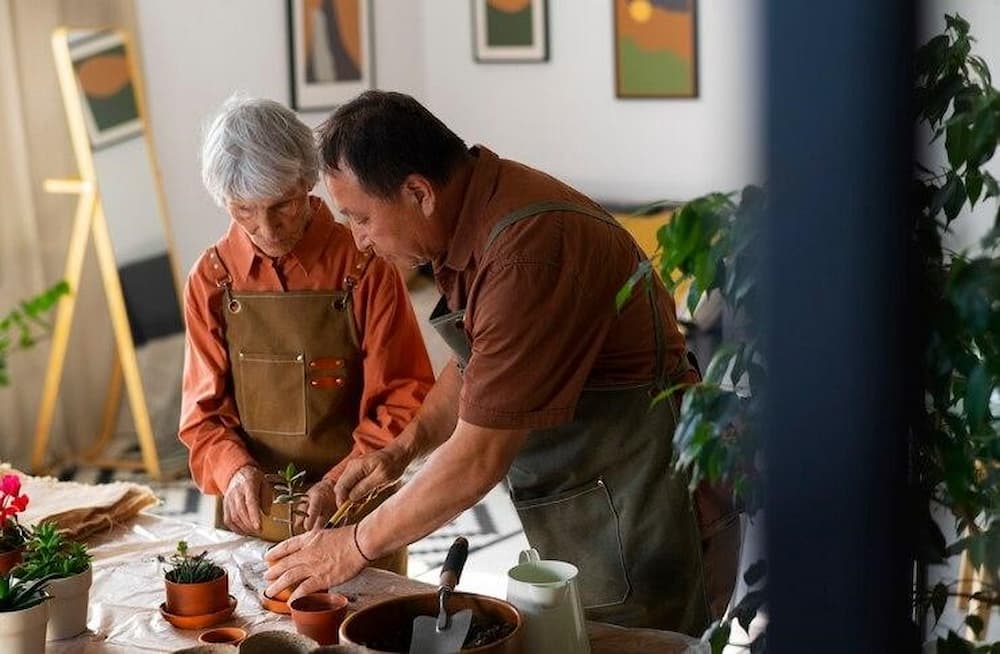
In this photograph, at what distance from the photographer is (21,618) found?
193 cm

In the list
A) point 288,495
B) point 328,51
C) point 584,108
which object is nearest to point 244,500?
point 288,495

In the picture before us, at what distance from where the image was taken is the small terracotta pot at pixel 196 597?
84.3 inches

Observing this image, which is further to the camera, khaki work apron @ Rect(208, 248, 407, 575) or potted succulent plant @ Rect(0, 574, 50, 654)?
khaki work apron @ Rect(208, 248, 407, 575)

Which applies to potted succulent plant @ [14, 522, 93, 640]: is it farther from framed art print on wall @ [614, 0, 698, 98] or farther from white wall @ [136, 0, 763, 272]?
framed art print on wall @ [614, 0, 698, 98]

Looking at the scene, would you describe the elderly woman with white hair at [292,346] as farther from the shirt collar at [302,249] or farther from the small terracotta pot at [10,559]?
the small terracotta pot at [10,559]

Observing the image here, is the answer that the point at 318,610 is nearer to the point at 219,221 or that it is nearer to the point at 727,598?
the point at 727,598

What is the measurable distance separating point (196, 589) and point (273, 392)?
2.00ft

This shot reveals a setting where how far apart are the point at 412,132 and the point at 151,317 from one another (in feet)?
13.7

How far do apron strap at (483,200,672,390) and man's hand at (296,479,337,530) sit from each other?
601mm

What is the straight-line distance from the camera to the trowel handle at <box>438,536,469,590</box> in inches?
75.9

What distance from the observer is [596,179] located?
7.18 metres

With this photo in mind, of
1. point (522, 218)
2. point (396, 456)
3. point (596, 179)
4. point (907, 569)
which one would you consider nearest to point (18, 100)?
point (596, 179)

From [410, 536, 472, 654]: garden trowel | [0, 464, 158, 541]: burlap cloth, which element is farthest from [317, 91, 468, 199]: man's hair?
[0, 464, 158, 541]: burlap cloth

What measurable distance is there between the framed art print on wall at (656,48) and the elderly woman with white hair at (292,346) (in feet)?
14.4
